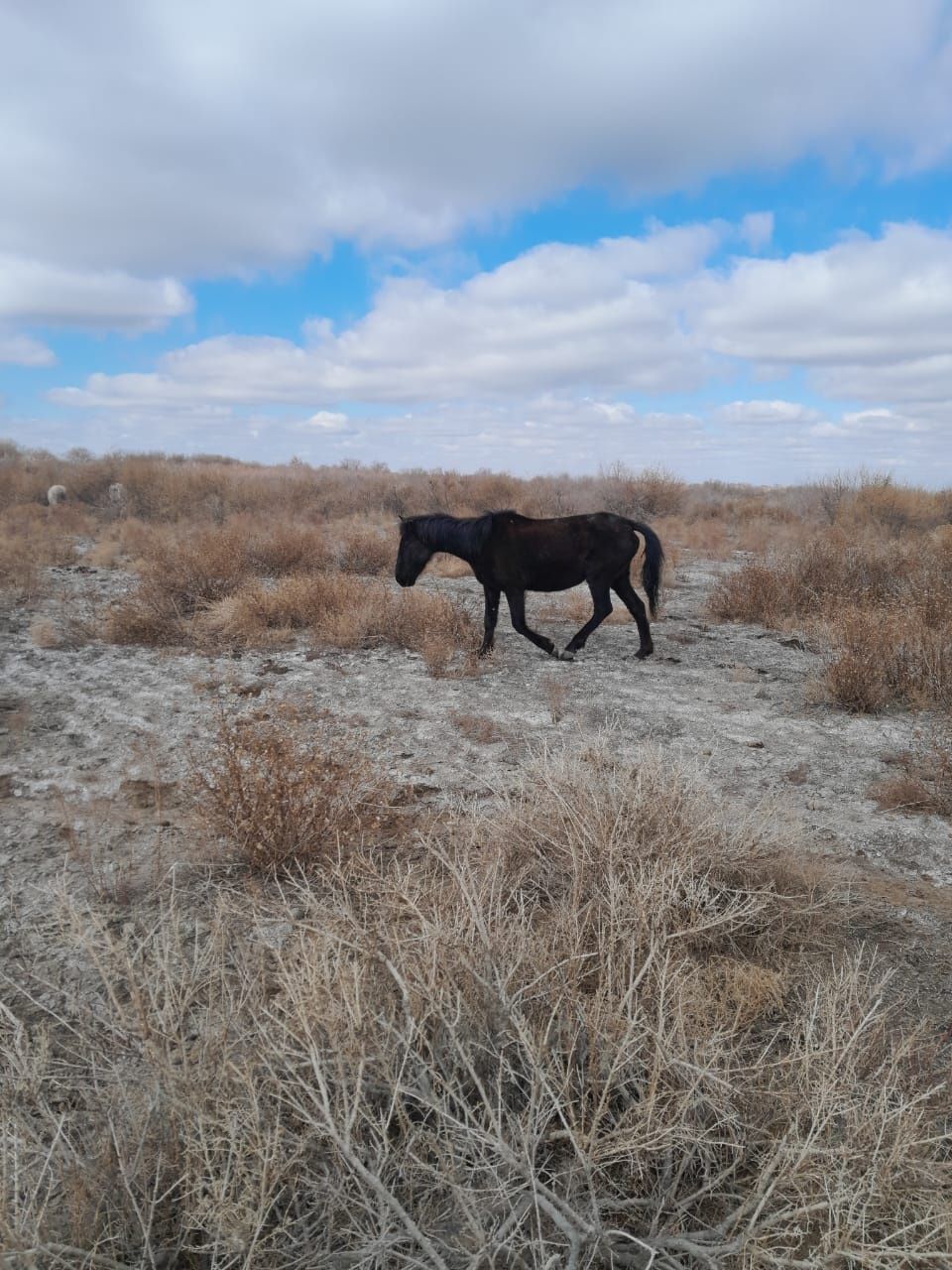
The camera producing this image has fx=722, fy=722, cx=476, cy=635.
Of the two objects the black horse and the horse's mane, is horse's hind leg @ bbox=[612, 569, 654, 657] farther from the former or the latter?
the horse's mane

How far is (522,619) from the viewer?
6965 mm

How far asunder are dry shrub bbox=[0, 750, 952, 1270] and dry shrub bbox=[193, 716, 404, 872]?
96cm

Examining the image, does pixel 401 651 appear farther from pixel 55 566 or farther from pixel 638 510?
pixel 638 510

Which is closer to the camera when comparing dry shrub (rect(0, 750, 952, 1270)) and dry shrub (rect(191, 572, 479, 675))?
dry shrub (rect(0, 750, 952, 1270))

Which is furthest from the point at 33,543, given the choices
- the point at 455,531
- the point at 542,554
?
the point at 542,554

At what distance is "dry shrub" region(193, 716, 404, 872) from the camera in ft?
10.7

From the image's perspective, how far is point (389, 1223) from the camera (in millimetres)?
1392

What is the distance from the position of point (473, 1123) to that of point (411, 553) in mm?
5950

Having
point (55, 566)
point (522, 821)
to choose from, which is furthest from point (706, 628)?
point (55, 566)

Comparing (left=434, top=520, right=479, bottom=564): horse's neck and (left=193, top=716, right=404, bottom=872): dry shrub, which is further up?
(left=434, top=520, right=479, bottom=564): horse's neck

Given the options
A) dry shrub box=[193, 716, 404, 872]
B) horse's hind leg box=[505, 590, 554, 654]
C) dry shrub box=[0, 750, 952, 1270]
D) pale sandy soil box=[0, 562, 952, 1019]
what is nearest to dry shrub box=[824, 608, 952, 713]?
pale sandy soil box=[0, 562, 952, 1019]

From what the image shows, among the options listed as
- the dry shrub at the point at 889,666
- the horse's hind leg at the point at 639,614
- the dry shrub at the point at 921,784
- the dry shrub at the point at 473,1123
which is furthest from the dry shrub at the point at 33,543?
the dry shrub at the point at 921,784

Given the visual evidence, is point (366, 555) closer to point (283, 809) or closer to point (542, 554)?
point (542, 554)

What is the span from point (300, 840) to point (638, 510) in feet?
52.1
